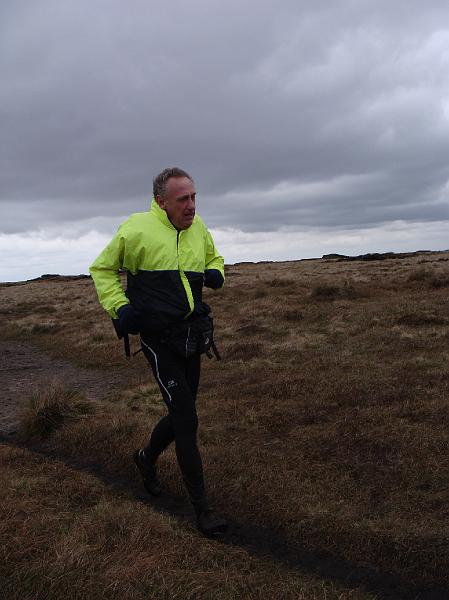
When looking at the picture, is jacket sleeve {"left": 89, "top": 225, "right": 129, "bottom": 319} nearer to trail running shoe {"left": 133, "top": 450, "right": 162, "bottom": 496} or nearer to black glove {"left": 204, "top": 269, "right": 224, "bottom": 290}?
black glove {"left": 204, "top": 269, "right": 224, "bottom": 290}

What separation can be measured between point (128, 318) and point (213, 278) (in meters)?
1.00

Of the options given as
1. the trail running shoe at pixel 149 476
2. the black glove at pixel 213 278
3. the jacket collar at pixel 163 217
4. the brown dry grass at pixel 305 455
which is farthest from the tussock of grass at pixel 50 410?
the jacket collar at pixel 163 217

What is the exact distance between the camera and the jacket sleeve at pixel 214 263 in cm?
501

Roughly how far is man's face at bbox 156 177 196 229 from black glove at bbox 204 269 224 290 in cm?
55

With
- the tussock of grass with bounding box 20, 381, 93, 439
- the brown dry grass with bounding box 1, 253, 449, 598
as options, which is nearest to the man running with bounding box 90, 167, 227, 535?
the brown dry grass with bounding box 1, 253, 449, 598

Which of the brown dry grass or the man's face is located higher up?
the man's face

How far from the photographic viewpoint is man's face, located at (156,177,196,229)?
4594 millimetres

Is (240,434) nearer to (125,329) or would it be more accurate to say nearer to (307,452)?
(307,452)

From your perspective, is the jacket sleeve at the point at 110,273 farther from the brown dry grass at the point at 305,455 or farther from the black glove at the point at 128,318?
the brown dry grass at the point at 305,455

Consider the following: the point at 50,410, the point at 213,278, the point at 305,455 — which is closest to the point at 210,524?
the point at 305,455

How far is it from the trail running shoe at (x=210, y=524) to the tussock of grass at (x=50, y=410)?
3461mm

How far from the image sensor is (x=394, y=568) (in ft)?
13.2

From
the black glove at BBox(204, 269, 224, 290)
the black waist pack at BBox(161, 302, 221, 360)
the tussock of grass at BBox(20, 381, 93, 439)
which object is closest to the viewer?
the black waist pack at BBox(161, 302, 221, 360)

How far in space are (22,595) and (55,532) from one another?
0.83 metres
